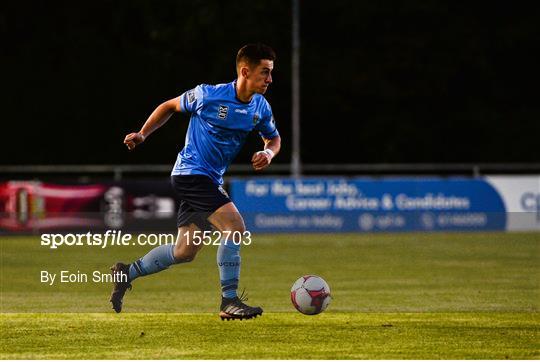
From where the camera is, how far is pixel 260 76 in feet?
34.7

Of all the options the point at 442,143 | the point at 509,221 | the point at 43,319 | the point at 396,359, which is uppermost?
the point at 442,143

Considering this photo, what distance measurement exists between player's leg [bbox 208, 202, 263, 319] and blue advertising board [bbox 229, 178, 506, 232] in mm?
15378

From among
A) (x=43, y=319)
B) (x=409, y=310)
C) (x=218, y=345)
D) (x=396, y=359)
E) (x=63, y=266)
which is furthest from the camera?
(x=63, y=266)

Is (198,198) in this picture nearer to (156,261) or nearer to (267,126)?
(156,261)

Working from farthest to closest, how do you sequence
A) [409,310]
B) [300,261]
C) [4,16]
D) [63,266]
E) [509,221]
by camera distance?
[4,16] → [509,221] → [300,261] → [63,266] → [409,310]

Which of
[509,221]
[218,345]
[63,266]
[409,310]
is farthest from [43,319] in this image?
[509,221]

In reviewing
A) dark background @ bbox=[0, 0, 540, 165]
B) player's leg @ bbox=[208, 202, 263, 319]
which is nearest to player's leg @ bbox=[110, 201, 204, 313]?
player's leg @ bbox=[208, 202, 263, 319]

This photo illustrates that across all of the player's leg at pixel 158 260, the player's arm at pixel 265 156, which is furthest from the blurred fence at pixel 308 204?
the player's arm at pixel 265 156

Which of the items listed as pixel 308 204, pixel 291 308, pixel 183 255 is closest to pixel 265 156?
pixel 183 255

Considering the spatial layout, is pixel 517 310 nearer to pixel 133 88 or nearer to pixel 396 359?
pixel 396 359

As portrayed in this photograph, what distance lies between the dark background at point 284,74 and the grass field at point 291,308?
19.0m

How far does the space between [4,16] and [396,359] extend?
3423 cm

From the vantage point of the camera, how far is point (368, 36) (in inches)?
1711

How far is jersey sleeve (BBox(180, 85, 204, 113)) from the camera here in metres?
10.8
